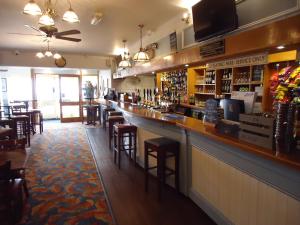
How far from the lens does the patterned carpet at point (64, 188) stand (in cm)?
253

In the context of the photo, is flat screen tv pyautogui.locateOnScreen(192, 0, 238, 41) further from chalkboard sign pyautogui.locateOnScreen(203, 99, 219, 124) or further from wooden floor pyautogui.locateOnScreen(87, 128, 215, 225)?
wooden floor pyautogui.locateOnScreen(87, 128, 215, 225)

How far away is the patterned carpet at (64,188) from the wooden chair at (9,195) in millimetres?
180

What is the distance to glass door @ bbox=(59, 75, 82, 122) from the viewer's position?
32.3 feet

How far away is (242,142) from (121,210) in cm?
167

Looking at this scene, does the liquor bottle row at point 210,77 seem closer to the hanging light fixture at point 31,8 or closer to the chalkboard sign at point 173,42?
the chalkboard sign at point 173,42

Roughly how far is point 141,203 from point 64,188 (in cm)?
125

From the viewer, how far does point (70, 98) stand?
10.0 m

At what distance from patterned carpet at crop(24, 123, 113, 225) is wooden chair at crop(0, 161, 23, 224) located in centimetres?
18

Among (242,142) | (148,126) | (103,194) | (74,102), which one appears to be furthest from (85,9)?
(74,102)

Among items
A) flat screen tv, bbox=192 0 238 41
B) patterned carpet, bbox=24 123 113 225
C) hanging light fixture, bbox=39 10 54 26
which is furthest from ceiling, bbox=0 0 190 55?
patterned carpet, bbox=24 123 113 225

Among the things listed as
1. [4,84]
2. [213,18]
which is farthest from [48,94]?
[213,18]

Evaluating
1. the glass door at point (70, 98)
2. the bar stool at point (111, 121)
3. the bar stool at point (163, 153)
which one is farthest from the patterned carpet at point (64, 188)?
the glass door at point (70, 98)

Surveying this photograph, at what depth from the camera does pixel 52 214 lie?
102 inches

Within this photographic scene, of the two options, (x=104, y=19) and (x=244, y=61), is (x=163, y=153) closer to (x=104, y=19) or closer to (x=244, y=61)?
(x=244, y=61)
